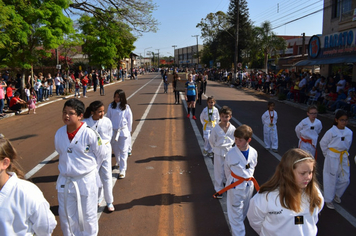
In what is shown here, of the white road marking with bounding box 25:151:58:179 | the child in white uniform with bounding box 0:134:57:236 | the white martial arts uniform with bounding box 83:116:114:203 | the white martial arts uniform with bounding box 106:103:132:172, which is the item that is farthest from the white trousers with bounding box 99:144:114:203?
the white road marking with bounding box 25:151:58:179

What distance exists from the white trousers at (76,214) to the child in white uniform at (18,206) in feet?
3.95

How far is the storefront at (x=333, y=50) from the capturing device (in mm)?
17475

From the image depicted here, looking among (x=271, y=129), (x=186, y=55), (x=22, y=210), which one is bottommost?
(x=271, y=129)

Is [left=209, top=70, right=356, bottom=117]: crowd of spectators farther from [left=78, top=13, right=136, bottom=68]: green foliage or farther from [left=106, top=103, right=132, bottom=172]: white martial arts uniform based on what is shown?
[left=78, top=13, right=136, bottom=68]: green foliage

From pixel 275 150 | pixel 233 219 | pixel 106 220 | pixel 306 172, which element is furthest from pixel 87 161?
pixel 275 150

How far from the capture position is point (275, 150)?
8.62m

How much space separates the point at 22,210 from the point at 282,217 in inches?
81.2

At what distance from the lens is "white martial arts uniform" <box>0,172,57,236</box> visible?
2.31 m

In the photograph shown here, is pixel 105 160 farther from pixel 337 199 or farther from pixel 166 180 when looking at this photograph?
pixel 337 199

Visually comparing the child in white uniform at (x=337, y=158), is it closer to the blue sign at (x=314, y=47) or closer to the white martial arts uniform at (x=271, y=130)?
the white martial arts uniform at (x=271, y=130)

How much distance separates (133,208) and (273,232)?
3.11 m

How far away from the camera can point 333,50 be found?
19641 millimetres

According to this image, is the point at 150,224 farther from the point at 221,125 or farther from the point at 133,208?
the point at 221,125

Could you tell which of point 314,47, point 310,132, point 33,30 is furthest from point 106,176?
point 314,47
